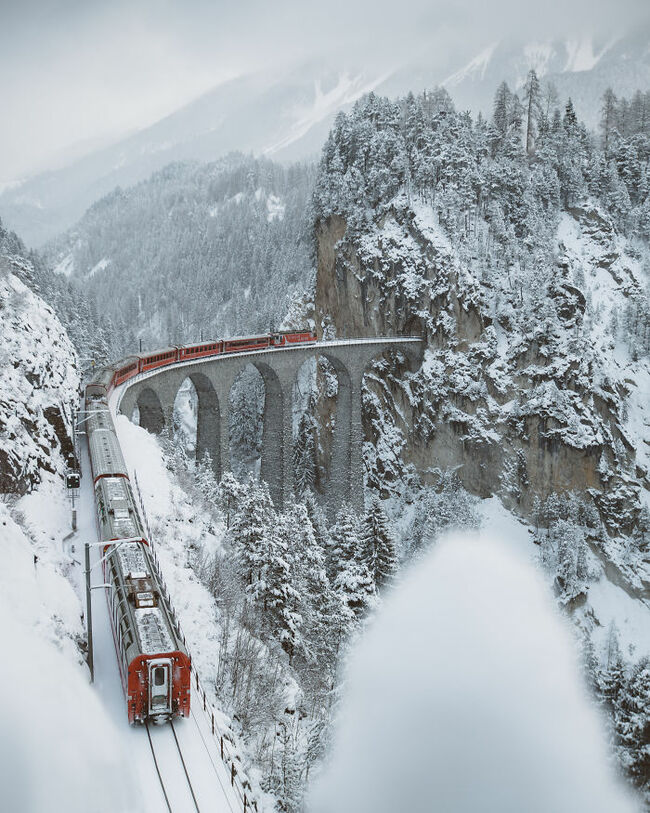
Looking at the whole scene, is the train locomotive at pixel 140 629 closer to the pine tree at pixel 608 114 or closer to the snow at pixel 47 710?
the snow at pixel 47 710

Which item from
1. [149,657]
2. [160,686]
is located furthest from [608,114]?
[160,686]

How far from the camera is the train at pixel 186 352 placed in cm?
4278

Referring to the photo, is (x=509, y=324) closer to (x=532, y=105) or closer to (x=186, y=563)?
(x=532, y=105)

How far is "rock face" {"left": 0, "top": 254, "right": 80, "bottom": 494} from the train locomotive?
6868 millimetres

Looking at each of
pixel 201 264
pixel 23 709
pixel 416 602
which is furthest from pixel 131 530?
pixel 201 264

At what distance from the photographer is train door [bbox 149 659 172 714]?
48.2 ft

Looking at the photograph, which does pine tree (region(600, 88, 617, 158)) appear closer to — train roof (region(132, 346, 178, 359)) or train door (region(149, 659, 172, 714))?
train roof (region(132, 346, 178, 359))

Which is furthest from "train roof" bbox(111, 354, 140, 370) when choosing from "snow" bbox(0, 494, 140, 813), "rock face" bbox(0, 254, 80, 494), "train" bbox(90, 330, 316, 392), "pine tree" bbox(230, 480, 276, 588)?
"snow" bbox(0, 494, 140, 813)

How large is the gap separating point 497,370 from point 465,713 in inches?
1625

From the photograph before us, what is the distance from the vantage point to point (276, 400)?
55906mm

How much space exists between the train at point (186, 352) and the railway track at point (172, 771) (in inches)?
1065

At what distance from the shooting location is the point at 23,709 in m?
12.7

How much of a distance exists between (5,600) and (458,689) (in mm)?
22284

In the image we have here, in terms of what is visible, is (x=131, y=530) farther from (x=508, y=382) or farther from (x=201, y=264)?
(x=201, y=264)
